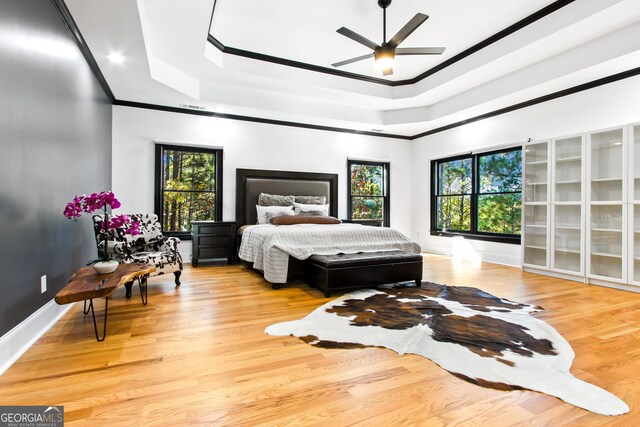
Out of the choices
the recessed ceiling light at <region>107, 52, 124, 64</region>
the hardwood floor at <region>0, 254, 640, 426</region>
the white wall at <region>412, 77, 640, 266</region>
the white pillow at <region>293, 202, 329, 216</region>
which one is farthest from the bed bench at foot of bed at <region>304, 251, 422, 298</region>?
the recessed ceiling light at <region>107, 52, 124, 64</region>

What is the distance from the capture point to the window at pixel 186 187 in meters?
5.44

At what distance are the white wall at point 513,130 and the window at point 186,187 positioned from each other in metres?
4.47

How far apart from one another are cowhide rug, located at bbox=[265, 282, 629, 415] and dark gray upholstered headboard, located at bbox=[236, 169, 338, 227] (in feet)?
10.1

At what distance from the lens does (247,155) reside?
19.5 ft

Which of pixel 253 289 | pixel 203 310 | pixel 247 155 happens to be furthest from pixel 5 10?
pixel 247 155

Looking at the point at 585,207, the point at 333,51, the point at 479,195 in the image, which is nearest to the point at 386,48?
the point at 333,51

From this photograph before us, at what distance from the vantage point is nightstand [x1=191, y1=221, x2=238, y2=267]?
522 cm

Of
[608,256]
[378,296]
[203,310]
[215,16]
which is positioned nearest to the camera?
[203,310]

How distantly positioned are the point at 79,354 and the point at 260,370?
4.11 ft

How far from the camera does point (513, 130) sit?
529cm

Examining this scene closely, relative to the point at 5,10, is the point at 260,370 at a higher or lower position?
lower

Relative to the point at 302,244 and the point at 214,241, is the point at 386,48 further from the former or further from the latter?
the point at 214,241

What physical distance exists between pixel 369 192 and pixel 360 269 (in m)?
3.88

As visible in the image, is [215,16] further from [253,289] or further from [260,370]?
[260,370]
